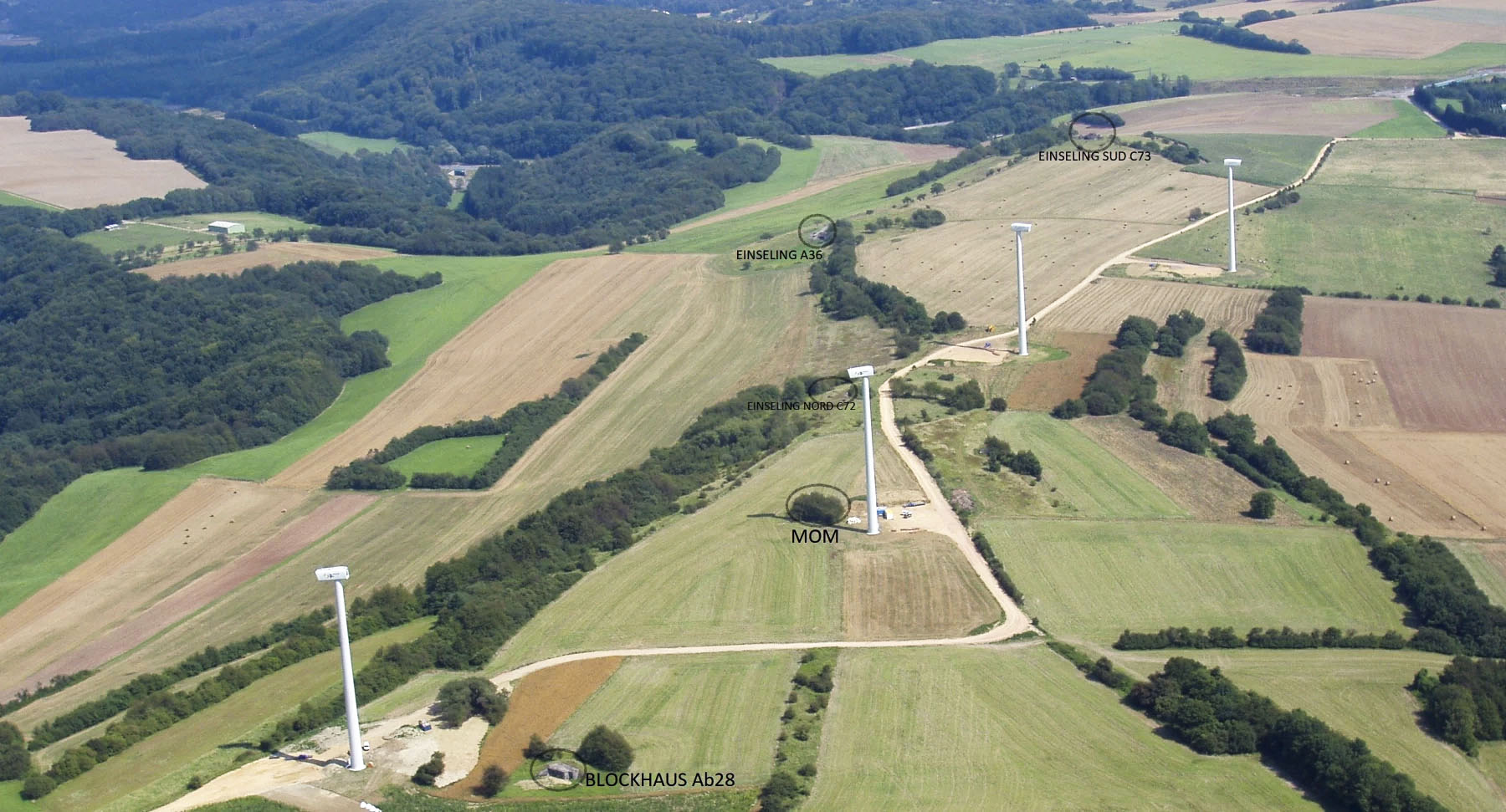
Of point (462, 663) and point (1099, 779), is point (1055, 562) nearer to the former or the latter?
point (1099, 779)

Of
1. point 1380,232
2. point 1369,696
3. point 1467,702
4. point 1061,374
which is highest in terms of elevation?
point 1380,232

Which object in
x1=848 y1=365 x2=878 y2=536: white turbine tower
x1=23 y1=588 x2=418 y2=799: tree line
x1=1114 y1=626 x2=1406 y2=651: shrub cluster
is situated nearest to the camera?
x1=23 y1=588 x2=418 y2=799: tree line

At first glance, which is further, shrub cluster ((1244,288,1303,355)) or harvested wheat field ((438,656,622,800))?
shrub cluster ((1244,288,1303,355))

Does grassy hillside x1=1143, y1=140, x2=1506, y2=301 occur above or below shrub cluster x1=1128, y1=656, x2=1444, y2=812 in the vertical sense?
above

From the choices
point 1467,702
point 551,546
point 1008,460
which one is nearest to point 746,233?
point 1008,460

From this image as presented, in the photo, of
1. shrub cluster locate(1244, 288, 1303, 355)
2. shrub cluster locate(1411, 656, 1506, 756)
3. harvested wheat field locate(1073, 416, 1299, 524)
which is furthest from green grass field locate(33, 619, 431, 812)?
shrub cluster locate(1244, 288, 1303, 355)

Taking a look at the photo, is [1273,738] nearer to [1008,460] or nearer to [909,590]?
[909,590]

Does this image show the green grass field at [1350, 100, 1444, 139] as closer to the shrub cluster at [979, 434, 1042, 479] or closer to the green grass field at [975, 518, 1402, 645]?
the shrub cluster at [979, 434, 1042, 479]

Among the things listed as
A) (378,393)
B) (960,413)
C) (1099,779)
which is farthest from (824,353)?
(1099,779)
